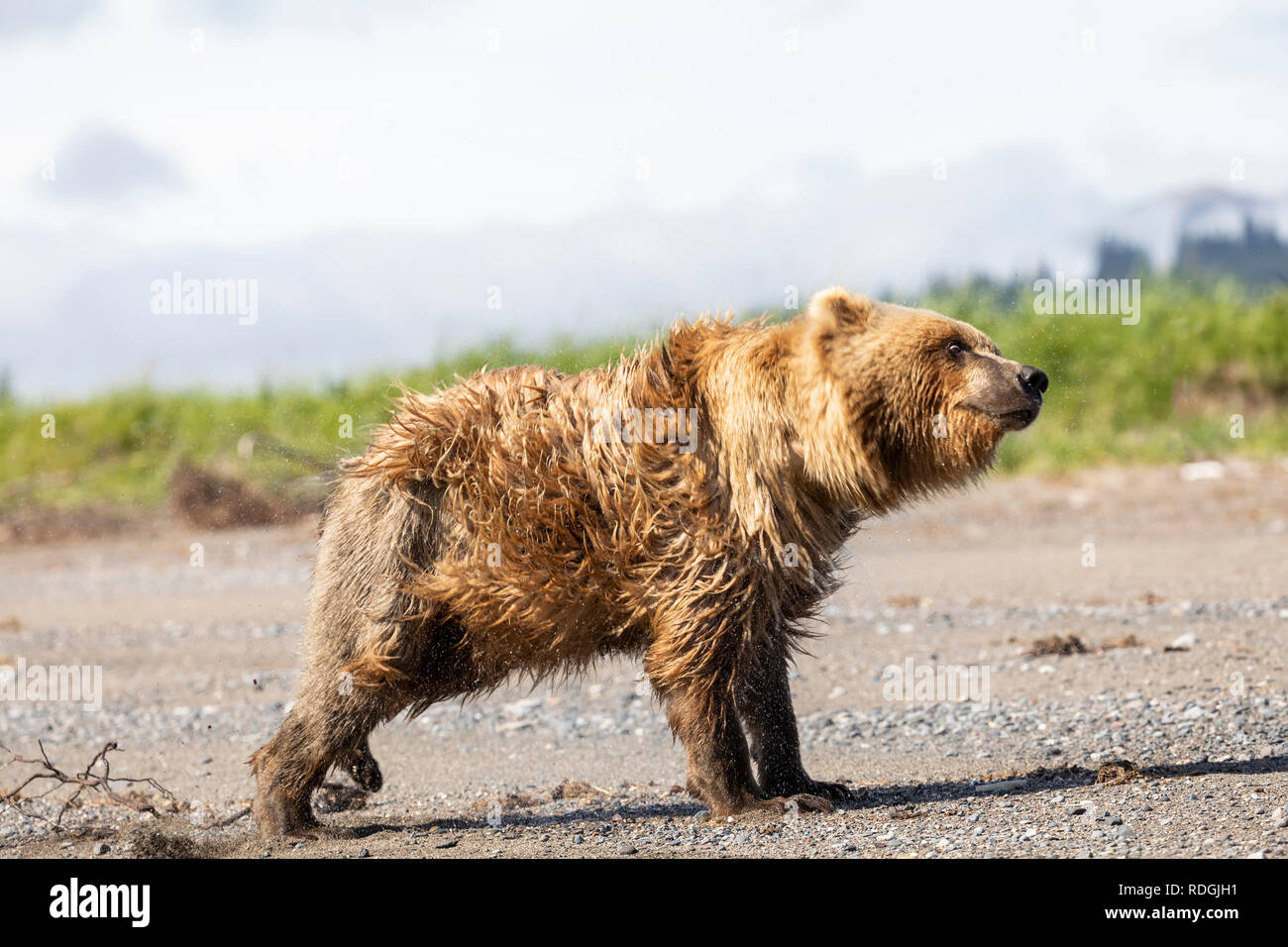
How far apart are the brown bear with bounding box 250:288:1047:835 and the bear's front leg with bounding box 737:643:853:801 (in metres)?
0.01

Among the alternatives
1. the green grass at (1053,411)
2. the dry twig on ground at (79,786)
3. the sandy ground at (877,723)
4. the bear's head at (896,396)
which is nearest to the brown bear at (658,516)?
Answer: the bear's head at (896,396)

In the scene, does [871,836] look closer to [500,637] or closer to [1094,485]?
[500,637]

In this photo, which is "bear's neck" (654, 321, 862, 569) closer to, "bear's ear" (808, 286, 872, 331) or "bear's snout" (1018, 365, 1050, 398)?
"bear's ear" (808, 286, 872, 331)

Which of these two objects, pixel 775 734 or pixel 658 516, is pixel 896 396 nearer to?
pixel 658 516

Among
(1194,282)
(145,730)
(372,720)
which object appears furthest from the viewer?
(1194,282)

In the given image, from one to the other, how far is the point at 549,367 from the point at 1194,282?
23414 mm

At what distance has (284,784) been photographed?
692 centimetres

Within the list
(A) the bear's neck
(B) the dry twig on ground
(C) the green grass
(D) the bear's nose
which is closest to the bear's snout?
(D) the bear's nose

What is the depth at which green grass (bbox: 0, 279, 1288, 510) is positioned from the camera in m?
22.5

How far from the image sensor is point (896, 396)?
6.37m

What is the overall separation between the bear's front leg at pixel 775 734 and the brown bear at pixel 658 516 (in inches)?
0.4

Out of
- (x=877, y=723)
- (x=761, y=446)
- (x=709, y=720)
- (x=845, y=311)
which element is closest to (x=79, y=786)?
(x=709, y=720)

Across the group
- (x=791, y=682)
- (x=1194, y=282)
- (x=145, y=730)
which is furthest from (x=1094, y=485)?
(x=145, y=730)

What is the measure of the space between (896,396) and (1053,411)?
724 inches
